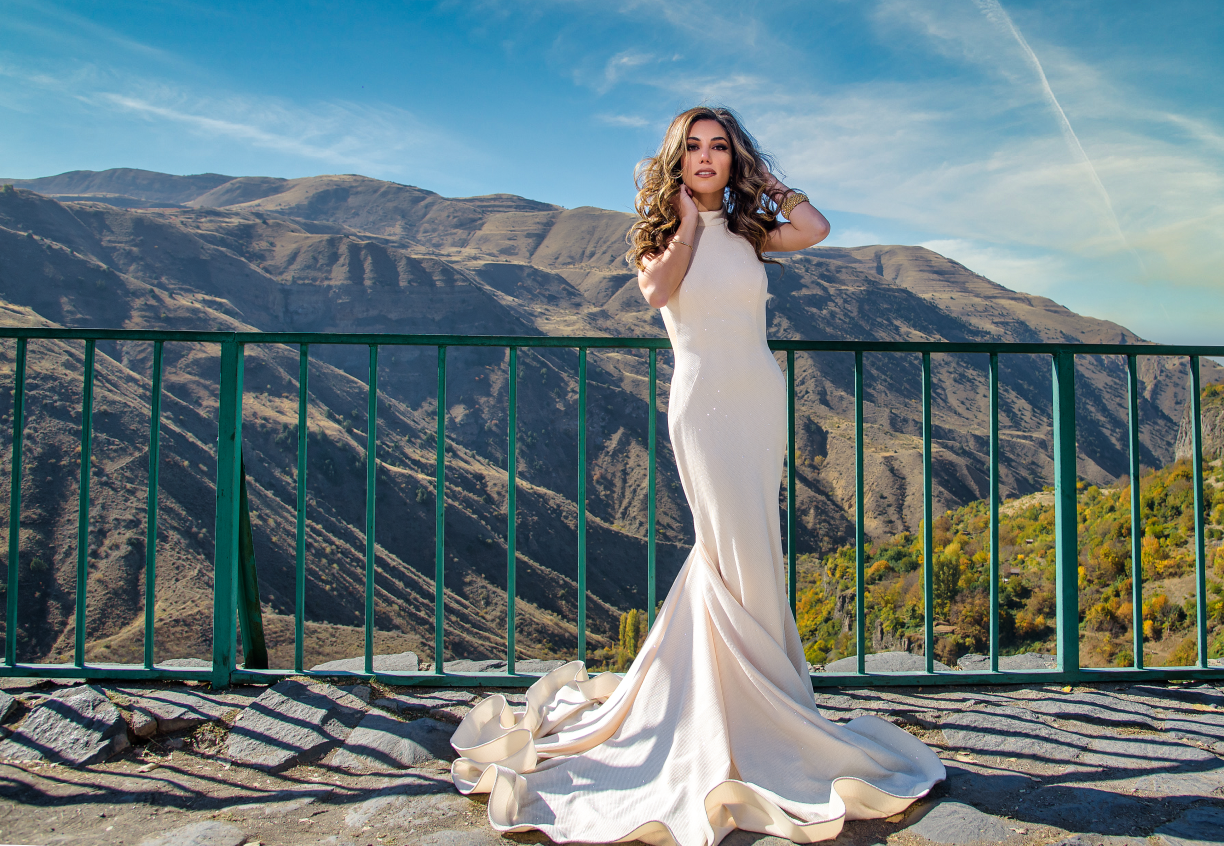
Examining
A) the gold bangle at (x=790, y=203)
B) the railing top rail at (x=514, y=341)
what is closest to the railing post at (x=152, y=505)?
the railing top rail at (x=514, y=341)

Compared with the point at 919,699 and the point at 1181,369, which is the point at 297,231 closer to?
the point at 919,699

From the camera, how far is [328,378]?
4359 cm

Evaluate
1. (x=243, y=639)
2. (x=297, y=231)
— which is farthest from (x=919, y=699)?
(x=297, y=231)

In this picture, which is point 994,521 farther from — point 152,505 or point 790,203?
point 152,505

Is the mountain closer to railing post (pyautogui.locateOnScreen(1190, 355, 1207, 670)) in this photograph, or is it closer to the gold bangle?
railing post (pyautogui.locateOnScreen(1190, 355, 1207, 670))

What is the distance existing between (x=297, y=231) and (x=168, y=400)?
3703 cm

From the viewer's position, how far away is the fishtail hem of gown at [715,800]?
4.75 feet

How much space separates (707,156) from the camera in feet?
6.06

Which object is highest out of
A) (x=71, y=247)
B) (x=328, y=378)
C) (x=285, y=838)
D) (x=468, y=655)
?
(x=71, y=247)

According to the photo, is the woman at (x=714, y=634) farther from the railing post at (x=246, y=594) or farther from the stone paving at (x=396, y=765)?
the railing post at (x=246, y=594)

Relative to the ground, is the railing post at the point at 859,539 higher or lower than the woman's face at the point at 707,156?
lower

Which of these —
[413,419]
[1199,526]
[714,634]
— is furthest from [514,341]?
[413,419]

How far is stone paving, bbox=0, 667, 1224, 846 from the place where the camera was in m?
1.52

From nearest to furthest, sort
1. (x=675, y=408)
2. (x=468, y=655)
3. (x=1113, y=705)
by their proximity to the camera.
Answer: (x=675, y=408), (x=1113, y=705), (x=468, y=655)
